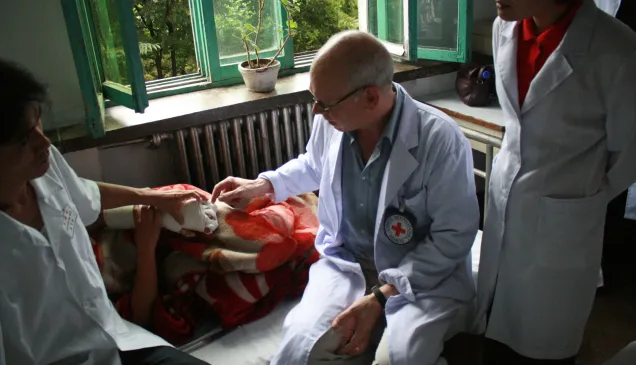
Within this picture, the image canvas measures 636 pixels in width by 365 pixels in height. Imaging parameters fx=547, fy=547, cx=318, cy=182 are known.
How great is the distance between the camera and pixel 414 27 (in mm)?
2672

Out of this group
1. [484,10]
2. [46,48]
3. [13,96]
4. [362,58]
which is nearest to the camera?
[13,96]

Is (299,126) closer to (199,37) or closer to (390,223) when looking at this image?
(199,37)

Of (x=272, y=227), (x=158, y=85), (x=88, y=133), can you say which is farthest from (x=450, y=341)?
(x=158, y=85)

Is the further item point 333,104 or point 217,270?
point 217,270

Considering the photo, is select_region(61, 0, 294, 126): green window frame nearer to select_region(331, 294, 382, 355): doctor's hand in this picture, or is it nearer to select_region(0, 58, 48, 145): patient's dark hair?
select_region(0, 58, 48, 145): patient's dark hair

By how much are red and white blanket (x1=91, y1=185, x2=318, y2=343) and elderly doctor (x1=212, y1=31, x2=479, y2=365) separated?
185mm

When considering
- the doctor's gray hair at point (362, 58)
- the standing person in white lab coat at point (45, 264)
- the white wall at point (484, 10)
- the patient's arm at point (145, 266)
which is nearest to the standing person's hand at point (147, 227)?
the patient's arm at point (145, 266)

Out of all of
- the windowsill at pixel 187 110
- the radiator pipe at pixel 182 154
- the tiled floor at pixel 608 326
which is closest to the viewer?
the tiled floor at pixel 608 326

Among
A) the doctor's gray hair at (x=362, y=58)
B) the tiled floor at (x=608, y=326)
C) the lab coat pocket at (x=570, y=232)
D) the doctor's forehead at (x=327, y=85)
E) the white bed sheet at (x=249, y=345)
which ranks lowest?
the tiled floor at (x=608, y=326)

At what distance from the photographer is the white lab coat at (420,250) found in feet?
4.87

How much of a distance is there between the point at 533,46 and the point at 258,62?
1.37 meters

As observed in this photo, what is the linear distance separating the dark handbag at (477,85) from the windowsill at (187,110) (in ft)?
0.80

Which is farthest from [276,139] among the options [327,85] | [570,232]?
[570,232]

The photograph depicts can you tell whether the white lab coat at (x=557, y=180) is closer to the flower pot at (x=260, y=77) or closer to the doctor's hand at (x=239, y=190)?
the doctor's hand at (x=239, y=190)
